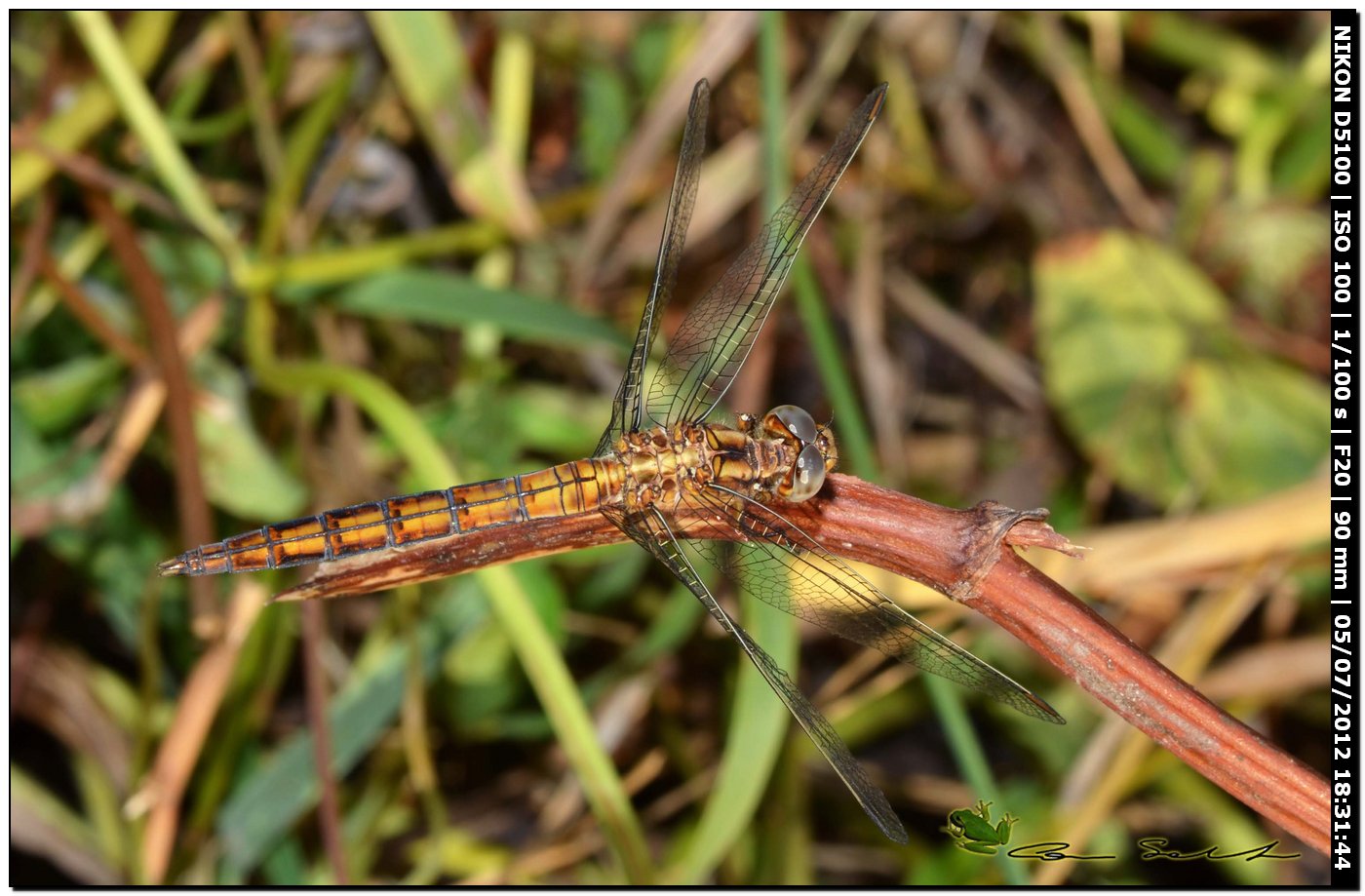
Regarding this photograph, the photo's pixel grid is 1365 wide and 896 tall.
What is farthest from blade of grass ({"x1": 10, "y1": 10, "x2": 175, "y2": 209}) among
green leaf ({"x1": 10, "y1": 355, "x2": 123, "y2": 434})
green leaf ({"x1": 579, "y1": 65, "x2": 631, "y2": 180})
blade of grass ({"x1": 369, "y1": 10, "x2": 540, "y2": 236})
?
green leaf ({"x1": 579, "y1": 65, "x2": 631, "y2": 180})

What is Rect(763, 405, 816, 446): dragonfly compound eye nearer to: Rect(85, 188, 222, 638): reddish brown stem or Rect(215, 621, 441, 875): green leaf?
Rect(215, 621, 441, 875): green leaf

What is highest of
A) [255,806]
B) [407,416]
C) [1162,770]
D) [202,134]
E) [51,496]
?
[202,134]

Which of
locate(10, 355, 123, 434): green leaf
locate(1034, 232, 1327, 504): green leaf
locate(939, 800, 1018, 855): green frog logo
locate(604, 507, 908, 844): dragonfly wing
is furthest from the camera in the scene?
locate(1034, 232, 1327, 504): green leaf

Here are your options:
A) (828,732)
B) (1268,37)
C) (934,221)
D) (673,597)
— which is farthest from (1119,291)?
(828,732)

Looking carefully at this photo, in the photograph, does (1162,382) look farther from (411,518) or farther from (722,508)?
(411,518)

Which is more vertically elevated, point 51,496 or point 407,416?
point 51,496

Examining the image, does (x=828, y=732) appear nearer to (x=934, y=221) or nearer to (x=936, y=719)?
(x=936, y=719)

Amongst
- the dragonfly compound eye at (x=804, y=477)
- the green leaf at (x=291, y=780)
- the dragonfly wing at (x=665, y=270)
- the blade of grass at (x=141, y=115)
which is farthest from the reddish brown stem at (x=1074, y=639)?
the blade of grass at (x=141, y=115)
